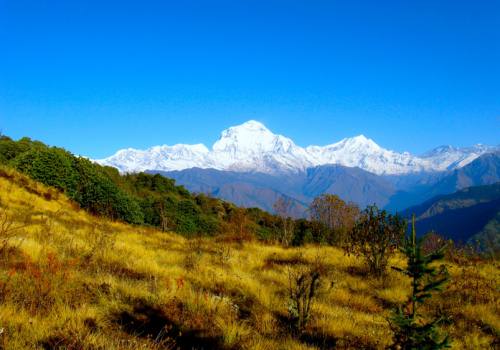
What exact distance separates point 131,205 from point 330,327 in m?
24.5

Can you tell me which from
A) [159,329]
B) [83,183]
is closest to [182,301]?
[159,329]

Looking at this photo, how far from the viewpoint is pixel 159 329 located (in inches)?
192

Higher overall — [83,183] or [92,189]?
[83,183]

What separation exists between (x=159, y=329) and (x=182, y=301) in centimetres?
98

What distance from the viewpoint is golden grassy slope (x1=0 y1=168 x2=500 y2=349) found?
4.39 metres

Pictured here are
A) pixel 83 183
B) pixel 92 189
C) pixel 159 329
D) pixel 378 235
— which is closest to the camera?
pixel 159 329

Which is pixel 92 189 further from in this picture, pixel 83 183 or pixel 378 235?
pixel 378 235

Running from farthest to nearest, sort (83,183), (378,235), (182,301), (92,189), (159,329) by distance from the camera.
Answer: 1. (92,189)
2. (83,183)
3. (378,235)
4. (182,301)
5. (159,329)

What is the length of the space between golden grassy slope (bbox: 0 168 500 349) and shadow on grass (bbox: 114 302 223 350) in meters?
0.02

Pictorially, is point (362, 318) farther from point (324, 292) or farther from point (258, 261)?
point (258, 261)

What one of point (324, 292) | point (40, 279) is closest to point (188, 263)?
point (324, 292)

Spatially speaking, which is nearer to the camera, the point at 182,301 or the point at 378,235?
the point at 182,301

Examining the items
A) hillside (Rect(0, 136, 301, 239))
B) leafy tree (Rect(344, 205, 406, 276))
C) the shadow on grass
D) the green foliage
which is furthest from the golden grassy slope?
hillside (Rect(0, 136, 301, 239))

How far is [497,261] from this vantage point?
12.9 meters
